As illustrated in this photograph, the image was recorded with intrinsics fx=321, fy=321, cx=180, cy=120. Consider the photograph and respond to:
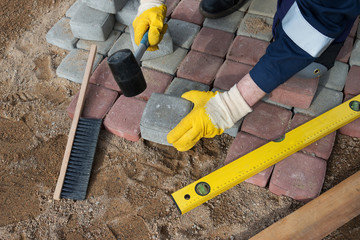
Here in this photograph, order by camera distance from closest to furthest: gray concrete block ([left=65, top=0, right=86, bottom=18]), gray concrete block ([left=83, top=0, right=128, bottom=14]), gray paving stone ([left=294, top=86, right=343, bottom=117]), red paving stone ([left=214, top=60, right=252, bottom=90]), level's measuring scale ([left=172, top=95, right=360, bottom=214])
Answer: level's measuring scale ([left=172, top=95, right=360, bottom=214]) → gray paving stone ([left=294, top=86, right=343, bottom=117]) → red paving stone ([left=214, top=60, right=252, bottom=90]) → gray concrete block ([left=83, top=0, right=128, bottom=14]) → gray concrete block ([left=65, top=0, right=86, bottom=18])

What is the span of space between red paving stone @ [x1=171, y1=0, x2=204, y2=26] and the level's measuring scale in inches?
60.4

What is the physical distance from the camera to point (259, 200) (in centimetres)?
246

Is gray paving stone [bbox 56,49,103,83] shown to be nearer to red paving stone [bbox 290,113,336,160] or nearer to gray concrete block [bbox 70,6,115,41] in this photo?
gray concrete block [bbox 70,6,115,41]

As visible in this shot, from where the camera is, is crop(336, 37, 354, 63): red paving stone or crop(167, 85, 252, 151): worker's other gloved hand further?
crop(336, 37, 354, 63): red paving stone

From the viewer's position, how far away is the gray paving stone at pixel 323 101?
274 cm

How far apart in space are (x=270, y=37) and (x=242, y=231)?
6.05ft

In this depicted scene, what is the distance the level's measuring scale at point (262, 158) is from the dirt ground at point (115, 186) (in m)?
0.15

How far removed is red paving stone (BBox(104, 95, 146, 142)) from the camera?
268 cm

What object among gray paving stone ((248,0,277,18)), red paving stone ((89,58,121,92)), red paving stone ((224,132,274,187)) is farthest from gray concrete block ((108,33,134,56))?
red paving stone ((224,132,274,187))

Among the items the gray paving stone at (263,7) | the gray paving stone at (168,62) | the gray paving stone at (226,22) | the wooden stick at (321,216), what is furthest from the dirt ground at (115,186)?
the gray paving stone at (263,7)

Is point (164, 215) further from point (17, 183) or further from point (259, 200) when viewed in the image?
point (17, 183)

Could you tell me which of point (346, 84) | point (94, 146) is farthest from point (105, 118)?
point (346, 84)

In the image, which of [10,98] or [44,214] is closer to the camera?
[44,214]

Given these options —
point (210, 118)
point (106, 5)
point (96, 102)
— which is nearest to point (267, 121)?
point (210, 118)
